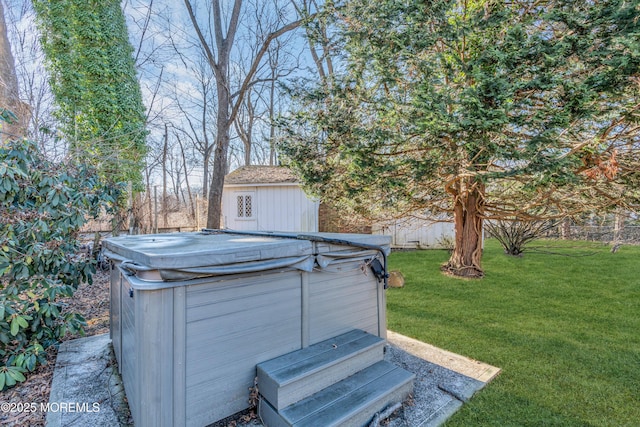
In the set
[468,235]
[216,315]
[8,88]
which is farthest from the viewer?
[468,235]

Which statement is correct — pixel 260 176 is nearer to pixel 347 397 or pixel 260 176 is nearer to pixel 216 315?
pixel 216 315

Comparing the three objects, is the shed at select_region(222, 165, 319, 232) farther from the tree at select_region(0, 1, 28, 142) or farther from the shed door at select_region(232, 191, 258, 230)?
the tree at select_region(0, 1, 28, 142)

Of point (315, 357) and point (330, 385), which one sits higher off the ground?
point (315, 357)

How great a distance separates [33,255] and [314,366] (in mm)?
3001

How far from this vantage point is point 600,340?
3959 mm

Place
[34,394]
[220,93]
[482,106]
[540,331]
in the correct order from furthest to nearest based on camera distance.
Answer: [220,93] → [540,331] → [482,106] → [34,394]

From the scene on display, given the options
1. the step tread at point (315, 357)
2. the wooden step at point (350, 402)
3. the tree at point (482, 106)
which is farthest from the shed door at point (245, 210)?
the wooden step at point (350, 402)

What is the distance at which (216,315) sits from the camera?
218 cm

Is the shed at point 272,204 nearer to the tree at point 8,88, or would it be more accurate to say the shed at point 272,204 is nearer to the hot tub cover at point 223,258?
the tree at point 8,88

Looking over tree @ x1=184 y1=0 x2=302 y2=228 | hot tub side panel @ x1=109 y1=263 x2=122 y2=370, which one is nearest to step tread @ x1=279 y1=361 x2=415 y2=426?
hot tub side panel @ x1=109 y1=263 x2=122 y2=370

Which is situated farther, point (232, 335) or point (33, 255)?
point (33, 255)

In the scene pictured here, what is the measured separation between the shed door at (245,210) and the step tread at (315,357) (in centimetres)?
973

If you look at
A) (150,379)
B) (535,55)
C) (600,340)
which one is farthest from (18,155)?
(600,340)

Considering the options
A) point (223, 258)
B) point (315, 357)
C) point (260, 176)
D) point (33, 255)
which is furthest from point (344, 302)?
point (260, 176)
